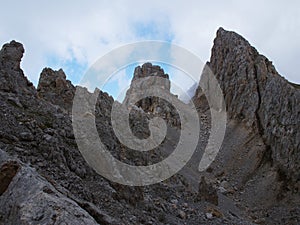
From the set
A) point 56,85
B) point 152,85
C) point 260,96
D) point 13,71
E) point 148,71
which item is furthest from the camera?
point 148,71

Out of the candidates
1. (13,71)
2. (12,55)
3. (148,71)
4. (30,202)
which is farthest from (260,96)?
(30,202)

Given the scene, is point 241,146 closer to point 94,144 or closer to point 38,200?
point 94,144

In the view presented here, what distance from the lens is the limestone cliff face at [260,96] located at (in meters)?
40.1

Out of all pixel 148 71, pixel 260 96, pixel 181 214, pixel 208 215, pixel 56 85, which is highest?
pixel 148 71

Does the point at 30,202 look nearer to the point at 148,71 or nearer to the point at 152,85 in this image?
the point at 152,85

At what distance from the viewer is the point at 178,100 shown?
7244cm

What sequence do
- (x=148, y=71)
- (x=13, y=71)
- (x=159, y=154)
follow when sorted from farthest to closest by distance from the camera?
1. (x=148, y=71)
2. (x=159, y=154)
3. (x=13, y=71)

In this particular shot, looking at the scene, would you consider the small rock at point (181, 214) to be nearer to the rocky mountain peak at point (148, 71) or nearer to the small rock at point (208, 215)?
the small rock at point (208, 215)

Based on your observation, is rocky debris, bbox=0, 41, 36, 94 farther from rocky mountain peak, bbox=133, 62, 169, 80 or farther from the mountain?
rocky mountain peak, bbox=133, 62, 169, 80

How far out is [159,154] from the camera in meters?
32.1

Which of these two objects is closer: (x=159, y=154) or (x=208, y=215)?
(x=208, y=215)

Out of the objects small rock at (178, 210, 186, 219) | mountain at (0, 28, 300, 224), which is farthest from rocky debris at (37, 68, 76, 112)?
small rock at (178, 210, 186, 219)

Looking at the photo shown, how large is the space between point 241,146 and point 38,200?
44213 millimetres

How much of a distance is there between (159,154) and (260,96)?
24.8m
